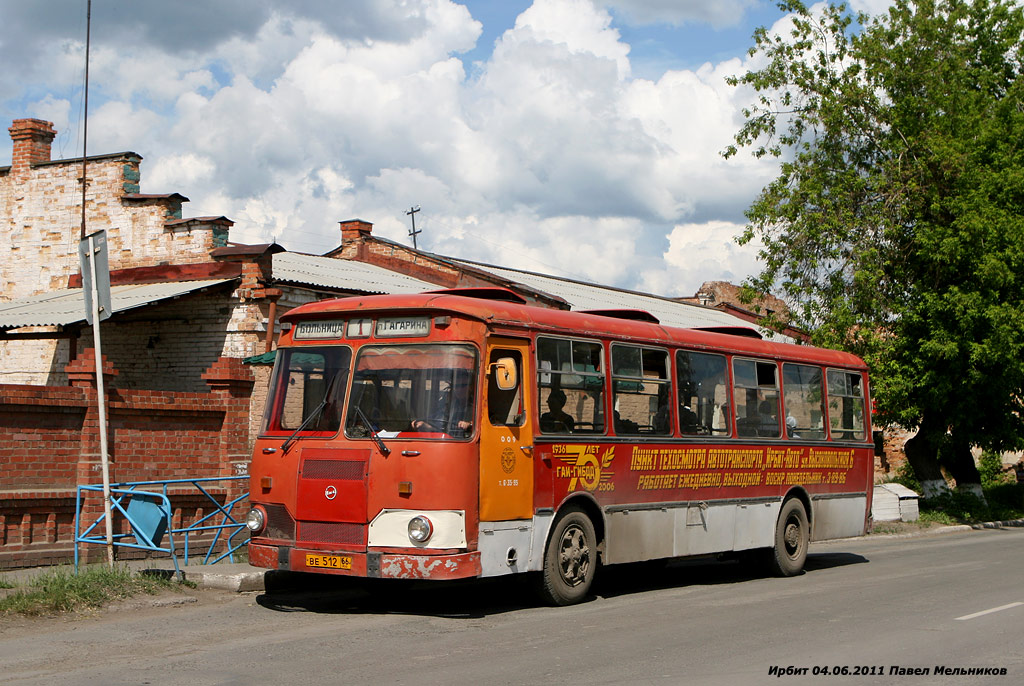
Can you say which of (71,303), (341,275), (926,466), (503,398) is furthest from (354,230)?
(503,398)

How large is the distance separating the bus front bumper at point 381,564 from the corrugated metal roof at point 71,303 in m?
8.41

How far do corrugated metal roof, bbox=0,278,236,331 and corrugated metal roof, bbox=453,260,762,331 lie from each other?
484 inches

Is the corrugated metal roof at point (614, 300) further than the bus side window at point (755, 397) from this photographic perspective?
Yes

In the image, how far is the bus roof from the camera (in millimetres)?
9758

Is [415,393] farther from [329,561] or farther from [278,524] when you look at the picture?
[278,524]

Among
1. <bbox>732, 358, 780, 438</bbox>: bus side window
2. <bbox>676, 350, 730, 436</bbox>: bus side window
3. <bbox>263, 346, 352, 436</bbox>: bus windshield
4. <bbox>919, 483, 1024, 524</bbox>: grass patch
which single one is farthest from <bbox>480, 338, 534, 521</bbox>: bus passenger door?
<bbox>919, 483, 1024, 524</bbox>: grass patch

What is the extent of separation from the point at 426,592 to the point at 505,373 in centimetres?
309

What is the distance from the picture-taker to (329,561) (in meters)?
9.43

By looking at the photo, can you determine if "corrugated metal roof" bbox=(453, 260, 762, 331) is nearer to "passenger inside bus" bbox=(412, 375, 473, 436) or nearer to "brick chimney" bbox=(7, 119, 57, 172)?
"brick chimney" bbox=(7, 119, 57, 172)

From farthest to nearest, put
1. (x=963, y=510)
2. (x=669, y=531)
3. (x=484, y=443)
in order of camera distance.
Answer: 1. (x=963, y=510)
2. (x=669, y=531)
3. (x=484, y=443)

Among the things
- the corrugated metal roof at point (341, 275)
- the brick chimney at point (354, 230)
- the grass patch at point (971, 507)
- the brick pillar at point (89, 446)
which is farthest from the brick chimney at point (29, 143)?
the grass patch at point (971, 507)

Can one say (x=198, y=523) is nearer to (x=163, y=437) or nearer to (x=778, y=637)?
(x=163, y=437)

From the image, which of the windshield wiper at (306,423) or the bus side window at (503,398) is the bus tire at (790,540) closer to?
the bus side window at (503,398)

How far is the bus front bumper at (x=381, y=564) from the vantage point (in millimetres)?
9102
